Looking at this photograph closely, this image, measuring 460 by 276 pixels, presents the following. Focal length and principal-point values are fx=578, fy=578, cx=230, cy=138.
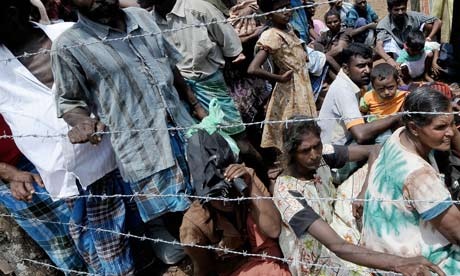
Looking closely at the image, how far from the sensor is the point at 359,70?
3.89 meters

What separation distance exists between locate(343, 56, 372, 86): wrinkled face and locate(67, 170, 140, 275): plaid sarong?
5.88ft

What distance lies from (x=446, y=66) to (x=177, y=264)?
3587mm

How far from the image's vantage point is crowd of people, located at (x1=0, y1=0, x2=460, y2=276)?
225 centimetres

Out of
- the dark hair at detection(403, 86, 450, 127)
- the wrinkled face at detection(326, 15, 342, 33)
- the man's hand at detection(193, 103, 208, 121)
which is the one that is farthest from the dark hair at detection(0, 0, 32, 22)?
the wrinkled face at detection(326, 15, 342, 33)

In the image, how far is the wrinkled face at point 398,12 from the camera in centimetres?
608

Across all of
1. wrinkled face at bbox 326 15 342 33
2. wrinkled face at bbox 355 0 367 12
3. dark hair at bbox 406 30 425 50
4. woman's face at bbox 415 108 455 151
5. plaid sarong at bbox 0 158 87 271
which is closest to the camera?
woman's face at bbox 415 108 455 151

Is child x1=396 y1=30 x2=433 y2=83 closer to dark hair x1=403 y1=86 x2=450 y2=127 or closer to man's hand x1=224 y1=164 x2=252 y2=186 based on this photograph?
dark hair x1=403 y1=86 x2=450 y2=127

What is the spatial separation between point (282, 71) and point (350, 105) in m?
0.62

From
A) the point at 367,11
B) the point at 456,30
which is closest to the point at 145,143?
the point at 456,30

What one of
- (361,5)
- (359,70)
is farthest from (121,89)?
(361,5)

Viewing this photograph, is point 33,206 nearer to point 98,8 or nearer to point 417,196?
point 98,8

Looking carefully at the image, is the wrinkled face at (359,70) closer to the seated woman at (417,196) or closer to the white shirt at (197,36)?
the white shirt at (197,36)

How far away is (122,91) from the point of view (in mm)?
2680

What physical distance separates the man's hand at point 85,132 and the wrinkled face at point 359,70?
198cm
